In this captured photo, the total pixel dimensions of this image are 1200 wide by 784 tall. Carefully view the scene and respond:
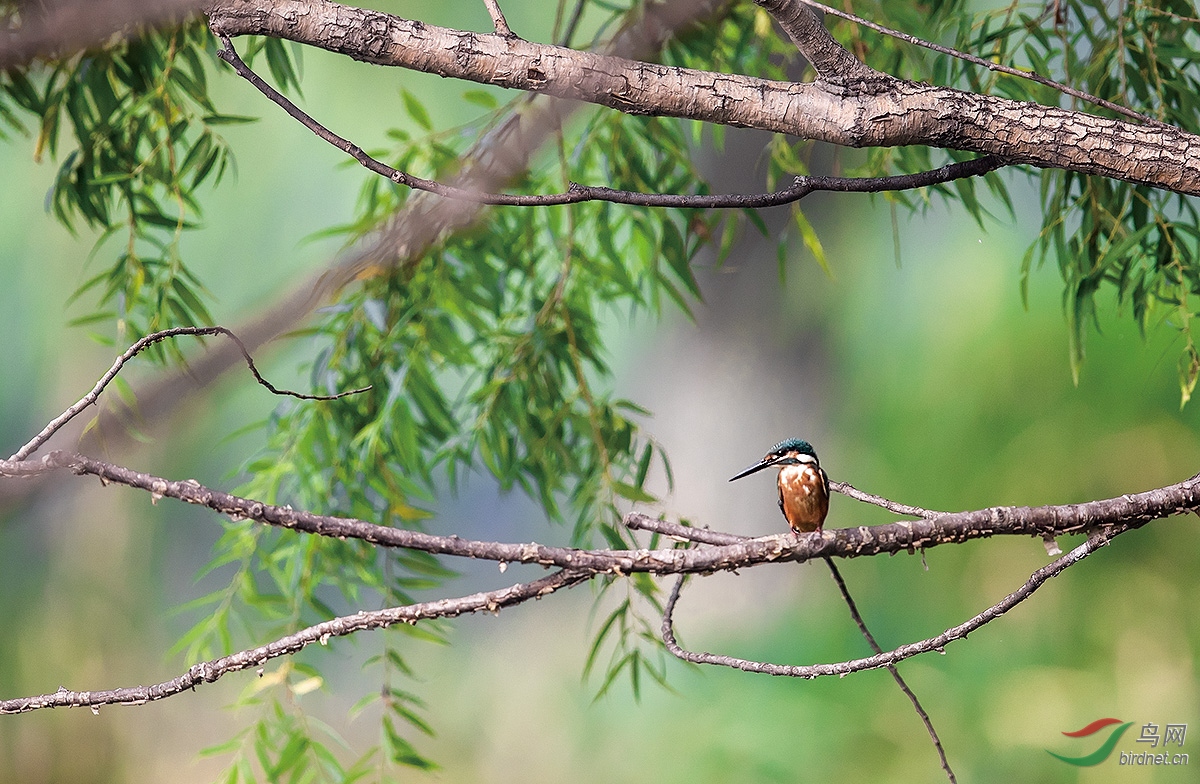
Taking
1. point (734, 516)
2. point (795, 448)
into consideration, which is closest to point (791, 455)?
point (795, 448)

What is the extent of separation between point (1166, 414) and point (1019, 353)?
227 millimetres

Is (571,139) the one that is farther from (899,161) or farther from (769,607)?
(769,607)

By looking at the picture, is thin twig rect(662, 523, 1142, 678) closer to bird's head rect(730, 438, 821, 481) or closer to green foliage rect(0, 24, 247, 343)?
bird's head rect(730, 438, 821, 481)

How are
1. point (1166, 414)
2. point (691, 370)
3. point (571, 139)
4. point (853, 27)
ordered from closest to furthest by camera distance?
point (853, 27)
point (571, 139)
point (1166, 414)
point (691, 370)

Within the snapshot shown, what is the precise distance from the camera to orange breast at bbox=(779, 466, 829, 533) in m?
0.49

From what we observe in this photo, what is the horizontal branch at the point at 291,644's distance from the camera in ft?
1.15

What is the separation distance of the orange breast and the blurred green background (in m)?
1.02

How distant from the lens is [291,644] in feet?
1.15

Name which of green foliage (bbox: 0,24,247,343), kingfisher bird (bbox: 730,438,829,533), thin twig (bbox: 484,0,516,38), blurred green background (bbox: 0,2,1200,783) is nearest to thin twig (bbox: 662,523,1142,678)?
kingfisher bird (bbox: 730,438,829,533)

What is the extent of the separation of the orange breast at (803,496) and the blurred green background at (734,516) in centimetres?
102

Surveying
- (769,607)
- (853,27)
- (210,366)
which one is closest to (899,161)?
(853,27)

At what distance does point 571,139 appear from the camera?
1274 mm

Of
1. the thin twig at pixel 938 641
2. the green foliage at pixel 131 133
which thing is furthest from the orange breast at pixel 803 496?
the green foliage at pixel 131 133

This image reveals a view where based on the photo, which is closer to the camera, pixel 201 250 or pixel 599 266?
pixel 599 266
